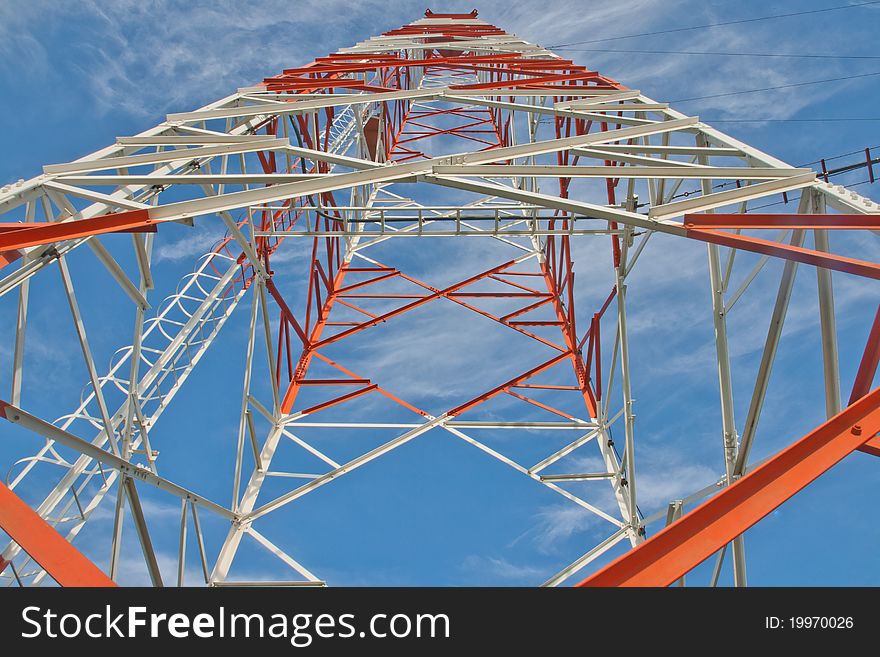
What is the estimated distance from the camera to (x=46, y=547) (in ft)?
12.1

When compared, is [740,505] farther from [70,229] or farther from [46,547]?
[70,229]

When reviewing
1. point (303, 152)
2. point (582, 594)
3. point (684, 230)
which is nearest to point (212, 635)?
point (582, 594)

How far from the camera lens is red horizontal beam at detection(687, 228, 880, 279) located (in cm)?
498

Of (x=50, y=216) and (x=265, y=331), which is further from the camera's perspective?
(x=265, y=331)

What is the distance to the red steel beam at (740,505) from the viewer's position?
134 inches

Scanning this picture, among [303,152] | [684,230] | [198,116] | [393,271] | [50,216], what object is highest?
[393,271]

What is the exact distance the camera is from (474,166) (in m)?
7.46

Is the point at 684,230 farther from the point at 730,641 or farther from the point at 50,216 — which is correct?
the point at 50,216

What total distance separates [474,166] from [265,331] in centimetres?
608

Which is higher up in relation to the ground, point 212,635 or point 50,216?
point 50,216

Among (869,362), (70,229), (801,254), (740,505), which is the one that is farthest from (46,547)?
(869,362)

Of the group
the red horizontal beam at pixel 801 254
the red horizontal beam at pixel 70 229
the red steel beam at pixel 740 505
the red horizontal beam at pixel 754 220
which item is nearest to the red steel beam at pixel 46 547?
the red horizontal beam at pixel 70 229

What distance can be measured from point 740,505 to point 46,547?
12.0 ft

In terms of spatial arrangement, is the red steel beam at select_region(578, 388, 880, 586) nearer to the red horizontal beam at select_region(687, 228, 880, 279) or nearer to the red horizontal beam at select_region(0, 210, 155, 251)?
the red horizontal beam at select_region(687, 228, 880, 279)
